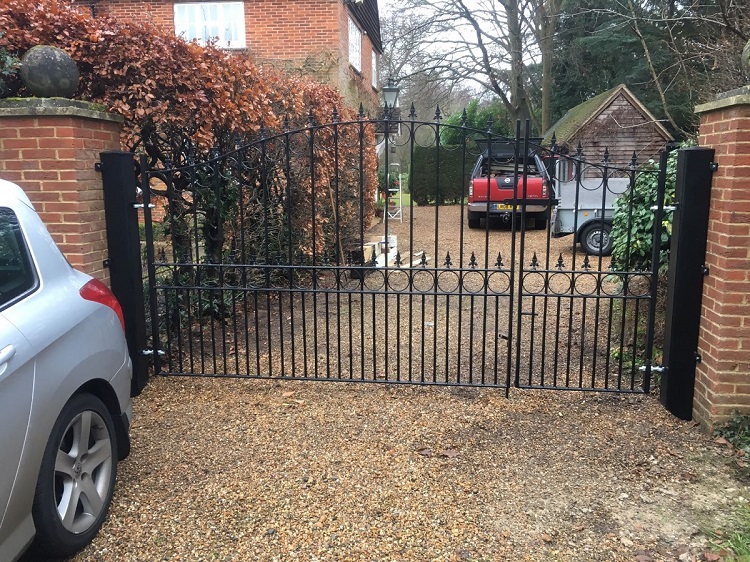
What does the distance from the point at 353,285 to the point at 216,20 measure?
916cm

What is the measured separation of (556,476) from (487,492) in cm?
45

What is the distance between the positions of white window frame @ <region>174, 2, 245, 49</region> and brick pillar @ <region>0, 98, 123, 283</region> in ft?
35.9

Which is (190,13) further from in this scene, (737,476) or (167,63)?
(737,476)

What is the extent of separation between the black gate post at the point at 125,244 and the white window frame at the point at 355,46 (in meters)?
12.1

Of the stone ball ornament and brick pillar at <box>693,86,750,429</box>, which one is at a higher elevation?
the stone ball ornament

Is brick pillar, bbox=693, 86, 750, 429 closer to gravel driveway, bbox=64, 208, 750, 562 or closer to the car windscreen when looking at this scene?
gravel driveway, bbox=64, 208, 750, 562

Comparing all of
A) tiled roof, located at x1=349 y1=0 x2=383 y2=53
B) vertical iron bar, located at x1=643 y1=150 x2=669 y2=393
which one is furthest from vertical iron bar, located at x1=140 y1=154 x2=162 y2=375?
tiled roof, located at x1=349 y1=0 x2=383 y2=53

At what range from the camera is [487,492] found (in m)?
3.09

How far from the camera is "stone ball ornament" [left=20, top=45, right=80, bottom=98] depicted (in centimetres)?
359

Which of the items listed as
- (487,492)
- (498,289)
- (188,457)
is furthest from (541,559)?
(498,289)

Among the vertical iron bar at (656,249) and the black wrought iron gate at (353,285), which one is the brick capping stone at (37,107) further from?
the vertical iron bar at (656,249)

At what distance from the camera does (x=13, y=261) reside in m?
2.46

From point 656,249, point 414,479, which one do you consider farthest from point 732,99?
point 414,479

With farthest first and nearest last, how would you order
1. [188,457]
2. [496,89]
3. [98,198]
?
1. [496,89]
2. [98,198]
3. [188,457]
